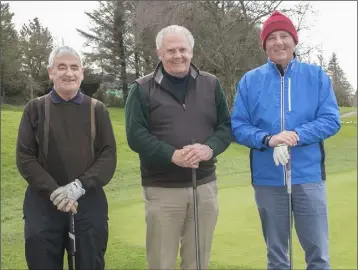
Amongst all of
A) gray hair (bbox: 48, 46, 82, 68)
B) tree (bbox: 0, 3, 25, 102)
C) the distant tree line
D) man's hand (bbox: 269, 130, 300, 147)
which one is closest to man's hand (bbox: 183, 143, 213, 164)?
man's hand (bbox: 269, 130, 300, 147)

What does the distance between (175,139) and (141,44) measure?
84.3 ft

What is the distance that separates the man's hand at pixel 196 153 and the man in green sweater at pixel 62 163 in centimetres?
44

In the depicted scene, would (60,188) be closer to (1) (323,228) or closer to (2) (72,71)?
(2) (72,71)

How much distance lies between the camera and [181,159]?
8.87 feet

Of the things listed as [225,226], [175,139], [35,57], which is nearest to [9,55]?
[35,57]

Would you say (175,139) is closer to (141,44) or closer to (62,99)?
(62,99)

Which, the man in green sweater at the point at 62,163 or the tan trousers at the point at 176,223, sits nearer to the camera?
the man in green sweater at the point at 62,163

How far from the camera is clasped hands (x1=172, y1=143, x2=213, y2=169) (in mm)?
2684

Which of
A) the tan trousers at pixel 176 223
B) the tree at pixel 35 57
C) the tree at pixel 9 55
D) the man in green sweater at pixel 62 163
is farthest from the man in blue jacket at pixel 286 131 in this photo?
the tree at pixel 35 57

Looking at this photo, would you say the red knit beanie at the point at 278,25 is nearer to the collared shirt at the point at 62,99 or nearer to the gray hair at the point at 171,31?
the gray hair at the point at 171,31

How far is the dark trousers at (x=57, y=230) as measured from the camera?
2650 mm

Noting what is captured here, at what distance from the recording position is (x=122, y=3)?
1218 inches

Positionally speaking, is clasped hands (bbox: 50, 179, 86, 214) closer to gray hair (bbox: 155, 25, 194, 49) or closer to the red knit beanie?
gray hair (bbox: 155, 25, 194, 49)

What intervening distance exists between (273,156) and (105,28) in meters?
30.4
